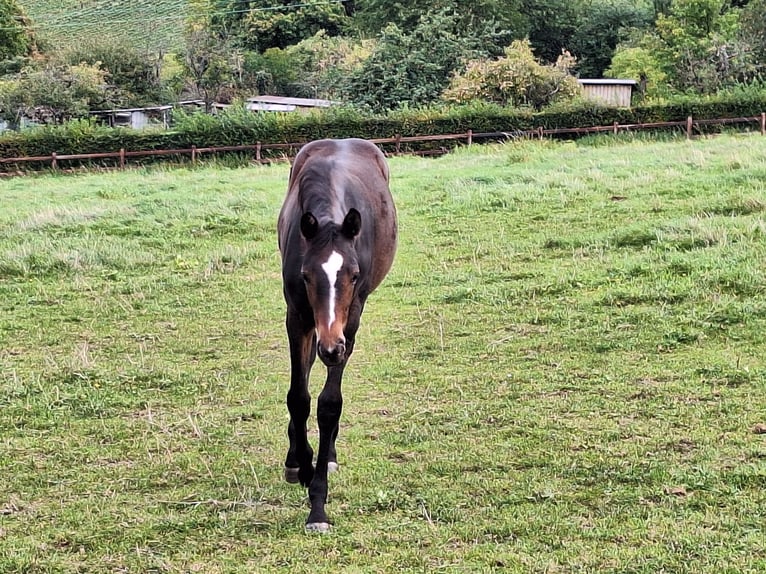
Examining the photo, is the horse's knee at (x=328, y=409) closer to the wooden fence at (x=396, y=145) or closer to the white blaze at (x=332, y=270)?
the white blaze at (x=332, y=270)

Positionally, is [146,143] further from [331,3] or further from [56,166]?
[331,3]

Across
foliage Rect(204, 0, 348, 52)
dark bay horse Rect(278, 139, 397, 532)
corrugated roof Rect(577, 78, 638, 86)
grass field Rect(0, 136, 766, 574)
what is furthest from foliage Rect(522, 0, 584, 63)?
dark bay horse Rect(278, 139, 397, 532)

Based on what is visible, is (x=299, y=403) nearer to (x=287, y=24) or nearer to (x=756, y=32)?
(x=756, y=32)

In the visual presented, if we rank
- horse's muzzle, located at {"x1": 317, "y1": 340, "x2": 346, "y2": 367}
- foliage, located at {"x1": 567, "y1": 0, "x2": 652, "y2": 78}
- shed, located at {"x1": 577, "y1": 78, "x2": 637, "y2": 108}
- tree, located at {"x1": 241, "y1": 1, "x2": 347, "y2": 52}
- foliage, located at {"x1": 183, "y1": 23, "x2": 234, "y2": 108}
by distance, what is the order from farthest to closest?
tree, located at {"x1": 241, "y1": 1, "x2": 347, "y2": 52} < foliage, located at {"x1": 567, "y1": 0, "x2": 652, "y2": 78} < foliage, located at {"x1": 183, "y1": 23, "x2": 234, "y2": 108} < shed, located at {"x1": 577, "y1": 78, "x2": 637, "y2": 108} < horse's muzzle, located at {"x1": 317, "y1": 340, "x2": 346, "y2": 367}

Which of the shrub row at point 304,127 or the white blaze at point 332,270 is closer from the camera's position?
the white blaze at point 332,270

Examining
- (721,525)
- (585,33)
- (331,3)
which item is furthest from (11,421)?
(331,3)

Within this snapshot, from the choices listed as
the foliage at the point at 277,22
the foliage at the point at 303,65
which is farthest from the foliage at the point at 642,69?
the foliage at the point at 277,22

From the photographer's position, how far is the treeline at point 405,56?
36.0 meters

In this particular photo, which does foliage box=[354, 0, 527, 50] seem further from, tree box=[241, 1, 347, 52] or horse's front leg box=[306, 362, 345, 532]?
horse's front leg box=[306, 362, 345, 532]

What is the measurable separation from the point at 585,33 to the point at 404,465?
172 feet

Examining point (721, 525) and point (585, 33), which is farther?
point (585, 33)

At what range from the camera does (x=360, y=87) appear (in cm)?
3647

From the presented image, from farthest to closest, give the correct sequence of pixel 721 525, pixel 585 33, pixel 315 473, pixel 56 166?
pixel 585 33
pixel 56 166
pixel 315 473
pixel 721 525

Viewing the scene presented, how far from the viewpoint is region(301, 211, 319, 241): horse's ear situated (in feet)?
13.7
